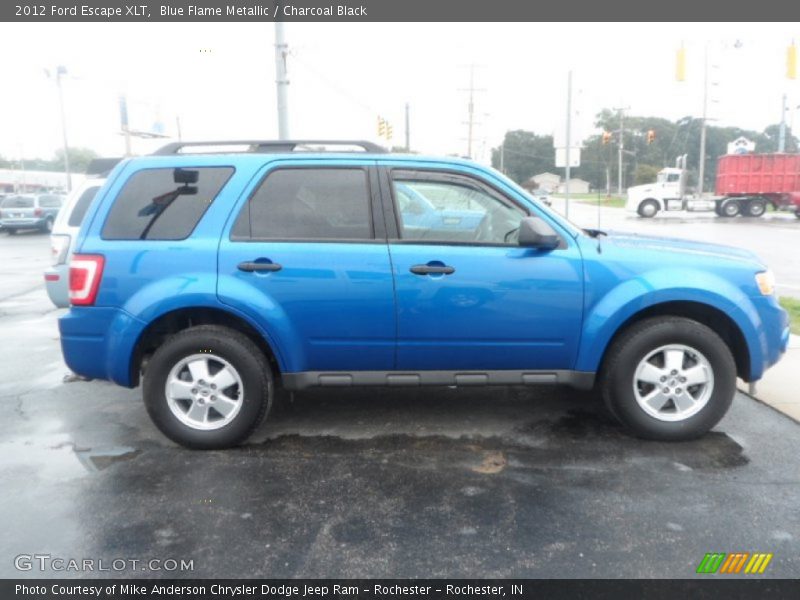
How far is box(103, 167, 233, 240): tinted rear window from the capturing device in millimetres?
4090

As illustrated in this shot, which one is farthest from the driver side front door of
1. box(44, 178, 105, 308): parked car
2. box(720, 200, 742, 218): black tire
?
box(720, 200, 742, 218): black tire

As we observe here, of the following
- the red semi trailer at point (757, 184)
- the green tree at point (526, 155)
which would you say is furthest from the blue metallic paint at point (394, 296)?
the green tree at point (526, 155)

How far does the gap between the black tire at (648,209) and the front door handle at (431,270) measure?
32493mm

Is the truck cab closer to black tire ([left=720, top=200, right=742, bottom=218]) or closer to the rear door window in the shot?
black tire ([left=720, top=200, right=742, bottom=218])

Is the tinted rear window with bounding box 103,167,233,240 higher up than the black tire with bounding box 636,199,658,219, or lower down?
higher up

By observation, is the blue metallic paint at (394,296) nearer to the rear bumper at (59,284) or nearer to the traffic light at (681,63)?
the rear bumper at (59,284)

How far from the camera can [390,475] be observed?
12.4 feet

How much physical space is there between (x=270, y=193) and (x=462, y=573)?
2582mm

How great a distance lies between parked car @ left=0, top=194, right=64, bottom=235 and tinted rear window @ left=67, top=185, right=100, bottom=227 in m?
21.9

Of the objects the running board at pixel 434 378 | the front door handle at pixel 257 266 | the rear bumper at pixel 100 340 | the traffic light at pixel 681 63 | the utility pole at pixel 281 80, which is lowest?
the running board at pixel 434 378

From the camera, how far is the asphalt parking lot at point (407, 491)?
2.97m

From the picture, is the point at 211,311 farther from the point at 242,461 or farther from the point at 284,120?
the point at 284,120

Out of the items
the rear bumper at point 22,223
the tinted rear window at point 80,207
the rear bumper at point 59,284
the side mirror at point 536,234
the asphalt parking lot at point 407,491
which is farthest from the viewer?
the rear bumper at point 22,223

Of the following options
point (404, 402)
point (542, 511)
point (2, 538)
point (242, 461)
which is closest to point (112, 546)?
point (2, 538)
